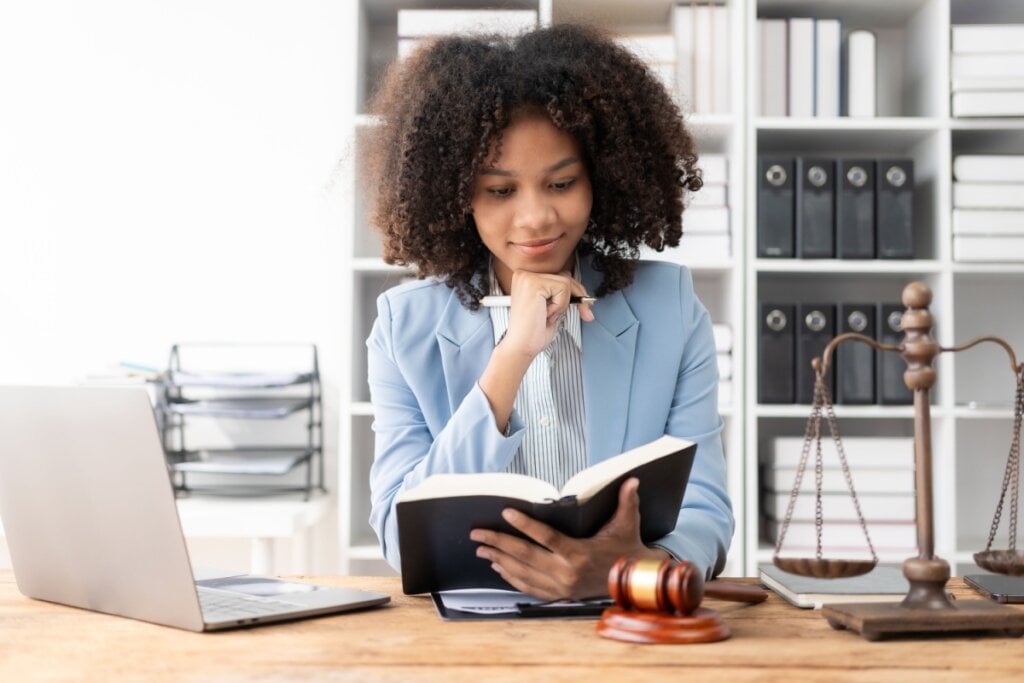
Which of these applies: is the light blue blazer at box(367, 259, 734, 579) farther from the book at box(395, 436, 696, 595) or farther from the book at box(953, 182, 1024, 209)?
the book at box(953, 182, 1024, 209)

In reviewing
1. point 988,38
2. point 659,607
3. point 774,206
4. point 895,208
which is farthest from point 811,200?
point 659,607

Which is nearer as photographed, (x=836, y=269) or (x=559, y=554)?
(x=559, y=554)

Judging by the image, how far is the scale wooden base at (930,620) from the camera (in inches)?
37.0

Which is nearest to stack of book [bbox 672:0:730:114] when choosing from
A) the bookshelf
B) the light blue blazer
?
the bookshelf

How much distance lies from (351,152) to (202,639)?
1.19 m

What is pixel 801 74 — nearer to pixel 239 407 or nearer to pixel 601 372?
pixel 601 372

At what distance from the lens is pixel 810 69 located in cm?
262

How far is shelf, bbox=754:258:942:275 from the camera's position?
254cm

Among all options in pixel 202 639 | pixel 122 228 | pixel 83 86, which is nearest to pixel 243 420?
pixel 122 228

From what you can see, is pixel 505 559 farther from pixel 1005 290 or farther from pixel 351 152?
pixel 1005 290

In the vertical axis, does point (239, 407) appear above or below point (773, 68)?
below

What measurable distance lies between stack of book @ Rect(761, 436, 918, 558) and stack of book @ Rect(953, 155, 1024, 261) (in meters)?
0.50

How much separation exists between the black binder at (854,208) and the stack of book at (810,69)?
0.15 m

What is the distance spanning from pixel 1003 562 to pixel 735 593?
0.87 feet
